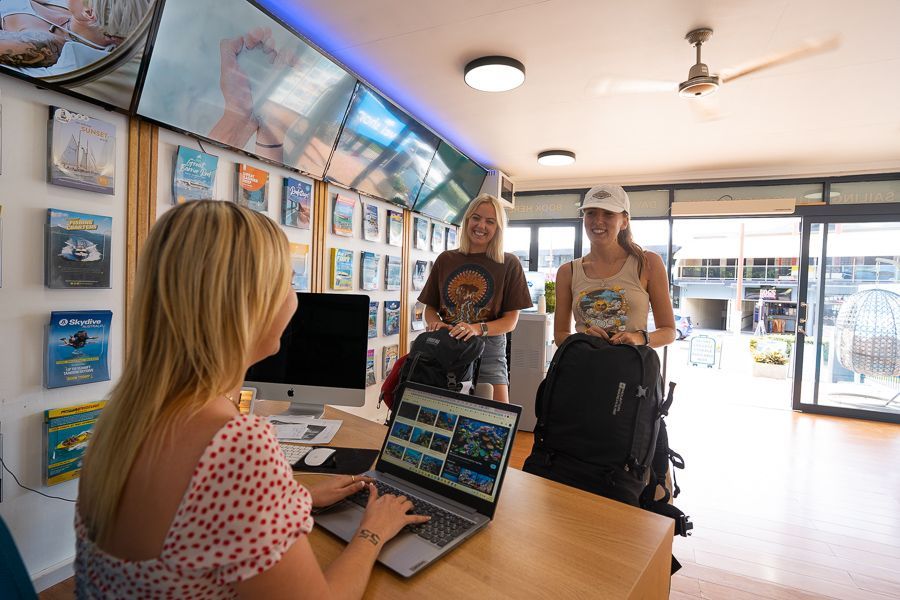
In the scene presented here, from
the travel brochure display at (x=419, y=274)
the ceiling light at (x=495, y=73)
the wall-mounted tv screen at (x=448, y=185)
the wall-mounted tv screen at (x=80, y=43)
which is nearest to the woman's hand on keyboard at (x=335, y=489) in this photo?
the wall-mounted tv screen at (x=80, y=43)

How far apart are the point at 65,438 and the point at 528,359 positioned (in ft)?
Result: 10.8

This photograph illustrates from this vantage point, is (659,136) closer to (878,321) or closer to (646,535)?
(878,321)

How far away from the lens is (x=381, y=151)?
3.55 m

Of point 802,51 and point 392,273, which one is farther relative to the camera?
point 392,273

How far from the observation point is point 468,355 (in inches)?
73.7

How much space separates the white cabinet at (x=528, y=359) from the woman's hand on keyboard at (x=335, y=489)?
10.6 feet

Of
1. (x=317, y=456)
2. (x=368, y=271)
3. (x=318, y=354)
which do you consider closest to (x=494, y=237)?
(x=318, y=354)

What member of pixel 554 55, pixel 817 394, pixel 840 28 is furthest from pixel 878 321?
pixel 554 55

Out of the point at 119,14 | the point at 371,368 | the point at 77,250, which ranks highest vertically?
the point at 119,14

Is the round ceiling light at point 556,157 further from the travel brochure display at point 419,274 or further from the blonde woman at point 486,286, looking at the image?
the blonde woman at point 486,286

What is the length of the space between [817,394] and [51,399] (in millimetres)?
6619

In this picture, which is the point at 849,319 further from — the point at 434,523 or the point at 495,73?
the point at 434,523

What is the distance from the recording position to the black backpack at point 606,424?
1362mm

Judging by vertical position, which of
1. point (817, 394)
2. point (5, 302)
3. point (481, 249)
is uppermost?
point (481, 249)
